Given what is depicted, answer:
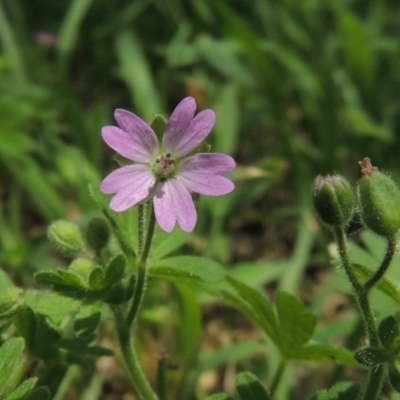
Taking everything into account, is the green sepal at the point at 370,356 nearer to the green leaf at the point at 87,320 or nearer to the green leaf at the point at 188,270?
the green leaf at the point at 188,270

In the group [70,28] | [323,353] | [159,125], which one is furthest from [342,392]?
[70,28]

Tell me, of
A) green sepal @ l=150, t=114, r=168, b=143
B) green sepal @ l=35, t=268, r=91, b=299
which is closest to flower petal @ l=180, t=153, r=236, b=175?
green sepal @ l=150, t=114, r=168, b=143

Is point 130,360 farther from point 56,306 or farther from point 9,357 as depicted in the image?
point 9,357

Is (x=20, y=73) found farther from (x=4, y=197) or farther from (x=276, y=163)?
(x=276, y=163)

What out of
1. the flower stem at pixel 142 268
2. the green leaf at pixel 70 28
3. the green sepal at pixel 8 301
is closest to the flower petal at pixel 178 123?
the flower stem at pixel 142 268

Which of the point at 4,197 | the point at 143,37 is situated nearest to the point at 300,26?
the point at 143,37

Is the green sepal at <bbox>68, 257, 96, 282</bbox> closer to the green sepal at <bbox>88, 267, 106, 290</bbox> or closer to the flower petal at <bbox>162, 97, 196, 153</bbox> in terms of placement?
the green sepal at <bbox>88, 267, 106, 290</bbox>
